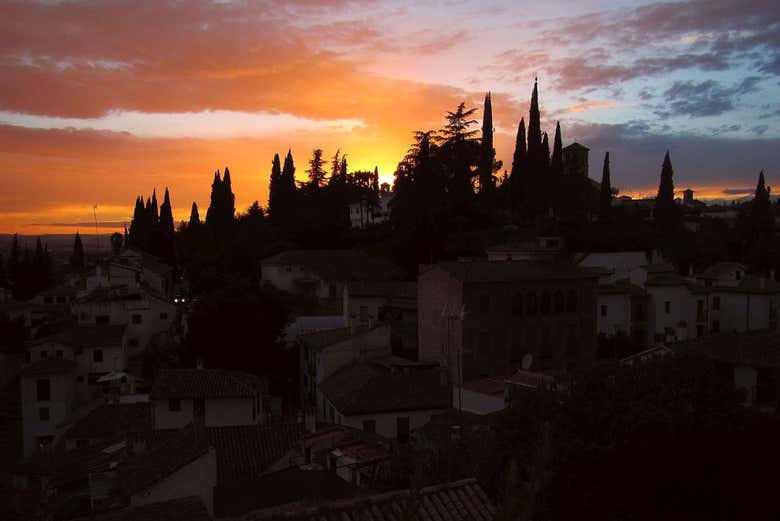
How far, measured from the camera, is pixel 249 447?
17.8 m

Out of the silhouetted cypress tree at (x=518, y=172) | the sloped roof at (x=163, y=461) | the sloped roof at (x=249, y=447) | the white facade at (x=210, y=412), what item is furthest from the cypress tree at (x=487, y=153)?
the sloped roof at (x=163, y=461)

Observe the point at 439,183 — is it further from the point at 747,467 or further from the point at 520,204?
the point at 747,467

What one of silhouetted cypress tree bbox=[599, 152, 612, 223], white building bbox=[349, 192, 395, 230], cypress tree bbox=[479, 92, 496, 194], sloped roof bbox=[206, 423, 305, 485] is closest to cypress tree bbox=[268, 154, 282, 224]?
white building bbox=[349, 192, 395, 230]

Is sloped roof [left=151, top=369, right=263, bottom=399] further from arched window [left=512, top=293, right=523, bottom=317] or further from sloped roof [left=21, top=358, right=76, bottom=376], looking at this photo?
arched window [left=512, top=293, right=523, bottom=317]

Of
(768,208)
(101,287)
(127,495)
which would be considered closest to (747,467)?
(127,495)

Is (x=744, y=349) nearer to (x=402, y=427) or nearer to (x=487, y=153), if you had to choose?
(x=402, y=427)

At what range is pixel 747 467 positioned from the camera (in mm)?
13773

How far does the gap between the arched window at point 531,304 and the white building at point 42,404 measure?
2387 cm

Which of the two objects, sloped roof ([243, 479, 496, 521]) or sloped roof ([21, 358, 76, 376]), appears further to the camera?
sloped roof ([21, 358, 76, 376])

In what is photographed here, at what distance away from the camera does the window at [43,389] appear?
3312 cm

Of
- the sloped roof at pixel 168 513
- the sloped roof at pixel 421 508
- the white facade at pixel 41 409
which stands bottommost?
the white facade at pixel 41 409

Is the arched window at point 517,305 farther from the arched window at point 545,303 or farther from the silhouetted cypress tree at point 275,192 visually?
the silhouetted cypress tree at point 275,192

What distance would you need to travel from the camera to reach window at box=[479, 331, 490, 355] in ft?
106

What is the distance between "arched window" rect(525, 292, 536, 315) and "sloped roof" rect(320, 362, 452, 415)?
6824 mm
